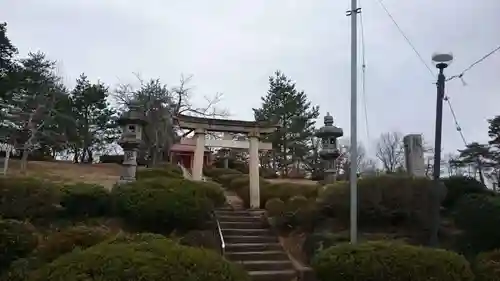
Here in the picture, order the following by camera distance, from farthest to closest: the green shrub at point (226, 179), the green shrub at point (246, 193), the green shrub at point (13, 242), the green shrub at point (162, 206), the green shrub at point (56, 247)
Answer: the green shrub at point (226, 179) → the green shrub at point (246, 193) → the green shrub at point (162, 206) → the green shrub at point (13, 242) → the green shrub at point (56, 247)

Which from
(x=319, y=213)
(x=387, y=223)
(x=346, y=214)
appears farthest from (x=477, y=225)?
(x=319, y=213)

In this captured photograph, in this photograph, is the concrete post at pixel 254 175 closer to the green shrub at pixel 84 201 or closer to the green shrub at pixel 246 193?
the green shrub at pixel 246 193

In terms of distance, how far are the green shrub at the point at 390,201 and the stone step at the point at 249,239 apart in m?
1.77

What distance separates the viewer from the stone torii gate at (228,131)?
536 inches

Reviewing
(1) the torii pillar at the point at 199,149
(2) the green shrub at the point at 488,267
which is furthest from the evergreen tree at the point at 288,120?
(2) the green shrub at the point at 488,267

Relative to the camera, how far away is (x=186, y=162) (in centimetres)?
3105

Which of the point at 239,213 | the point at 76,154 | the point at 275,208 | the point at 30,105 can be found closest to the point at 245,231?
the point at 275,208

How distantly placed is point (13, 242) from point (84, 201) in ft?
9.26

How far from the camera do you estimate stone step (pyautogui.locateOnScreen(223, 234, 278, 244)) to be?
412 inches

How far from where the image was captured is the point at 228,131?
46.5ft

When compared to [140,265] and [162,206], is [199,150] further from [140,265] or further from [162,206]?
[140,265]

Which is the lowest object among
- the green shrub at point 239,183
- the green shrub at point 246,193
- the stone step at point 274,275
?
the stone step at point 274,275

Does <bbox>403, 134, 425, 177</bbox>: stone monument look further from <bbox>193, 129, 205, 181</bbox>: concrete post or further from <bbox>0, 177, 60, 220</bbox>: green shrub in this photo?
<bbox>0, 177, 60, 220</bbox>: green shrub

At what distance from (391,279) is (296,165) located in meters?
25.9
